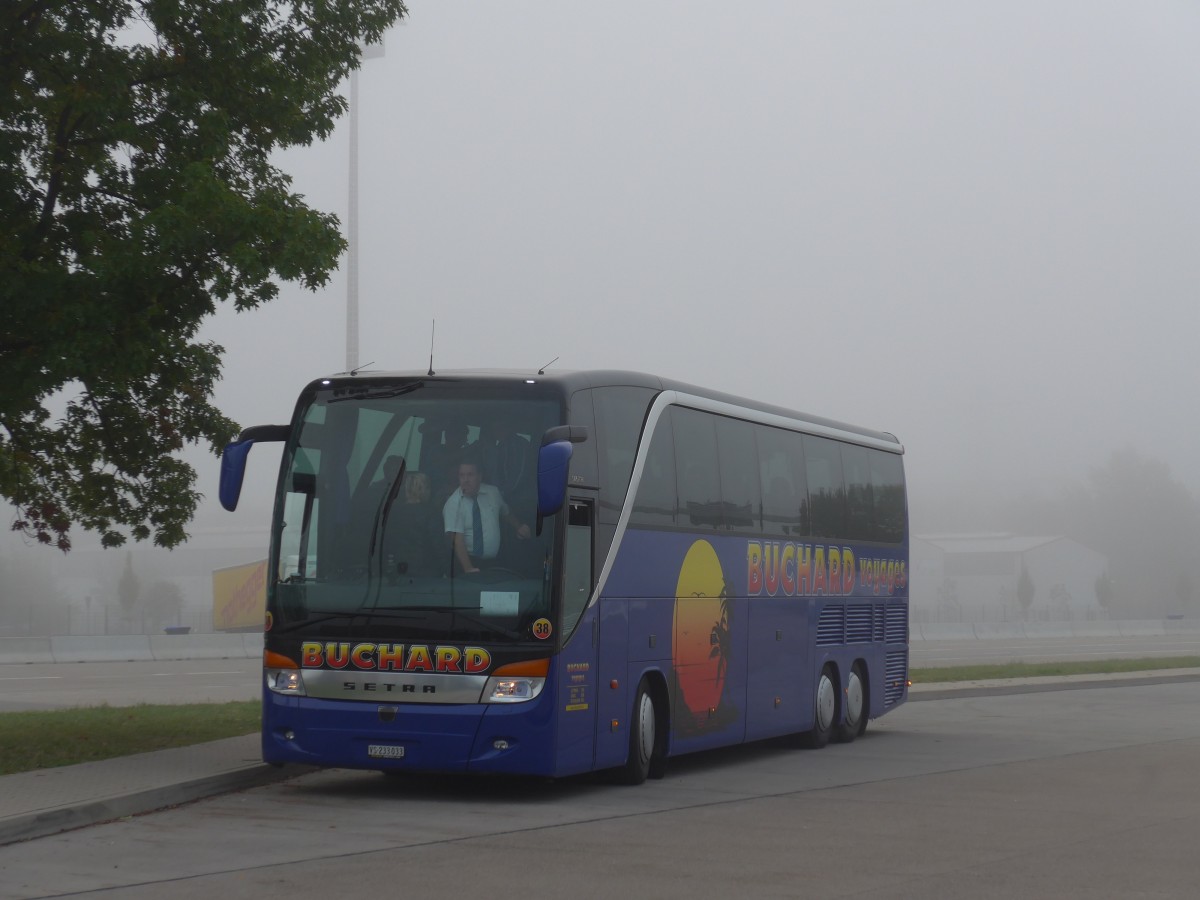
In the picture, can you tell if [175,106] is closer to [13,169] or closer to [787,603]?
[13,169]

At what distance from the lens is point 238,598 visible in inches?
2363

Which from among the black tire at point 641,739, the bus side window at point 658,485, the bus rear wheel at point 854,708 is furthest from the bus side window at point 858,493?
the black tire at point 641,739

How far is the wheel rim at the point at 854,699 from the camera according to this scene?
19244 millimetres

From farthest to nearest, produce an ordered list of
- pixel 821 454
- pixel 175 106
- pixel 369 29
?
pixel 821 454, pixel 369 29, pixel 175 106

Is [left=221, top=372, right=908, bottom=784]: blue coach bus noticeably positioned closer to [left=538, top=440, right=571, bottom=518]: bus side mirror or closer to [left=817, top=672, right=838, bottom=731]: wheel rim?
[left=538, top=440, right=571, bottom=518]: bus side mirror

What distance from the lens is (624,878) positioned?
8.95m

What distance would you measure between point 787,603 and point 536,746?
5.66 metres

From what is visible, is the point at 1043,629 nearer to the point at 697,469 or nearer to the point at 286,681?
the point at 697,469

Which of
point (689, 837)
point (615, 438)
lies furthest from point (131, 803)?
point (615, 438)

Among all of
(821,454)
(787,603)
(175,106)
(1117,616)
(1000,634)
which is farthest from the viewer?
(1117,616)

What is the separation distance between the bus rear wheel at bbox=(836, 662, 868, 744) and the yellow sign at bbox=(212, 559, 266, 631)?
136 ft

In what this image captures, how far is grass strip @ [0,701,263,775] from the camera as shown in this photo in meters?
14.2

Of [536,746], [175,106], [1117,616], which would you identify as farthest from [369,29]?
[1117,616]

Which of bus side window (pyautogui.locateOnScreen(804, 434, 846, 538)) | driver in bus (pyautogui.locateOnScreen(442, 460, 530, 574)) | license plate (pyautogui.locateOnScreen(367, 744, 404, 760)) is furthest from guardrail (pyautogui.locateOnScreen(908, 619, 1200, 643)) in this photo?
license plate (pyautogui.locateOnScreen(367, 744, 404, 760))
